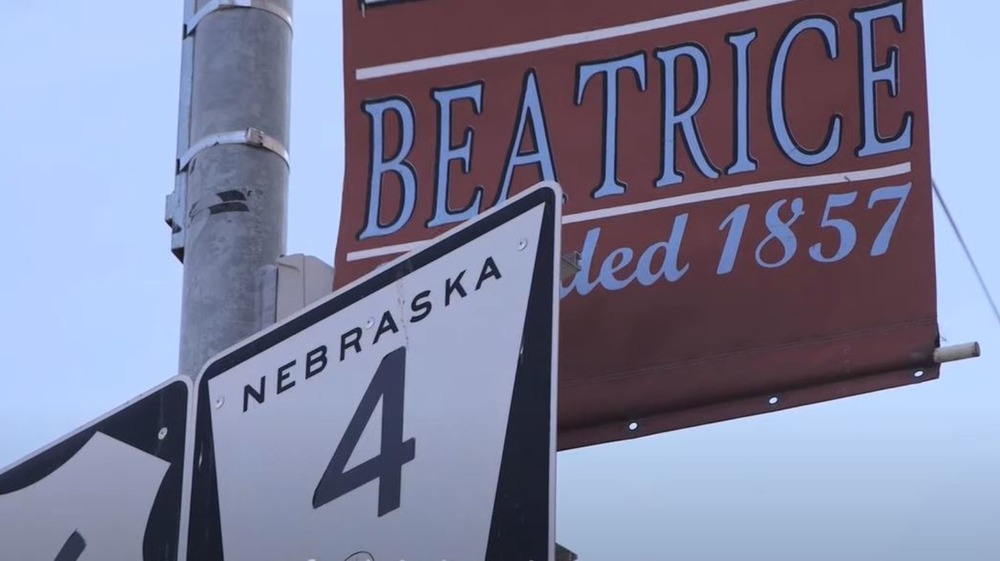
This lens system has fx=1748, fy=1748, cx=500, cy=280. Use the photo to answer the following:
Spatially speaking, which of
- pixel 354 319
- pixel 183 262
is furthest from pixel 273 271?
pixel 354 319

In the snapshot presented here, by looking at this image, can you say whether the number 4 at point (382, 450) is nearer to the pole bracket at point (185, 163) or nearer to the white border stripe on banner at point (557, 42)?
the pole bracket at point (185, 163)

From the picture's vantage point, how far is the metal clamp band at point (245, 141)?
4.83m

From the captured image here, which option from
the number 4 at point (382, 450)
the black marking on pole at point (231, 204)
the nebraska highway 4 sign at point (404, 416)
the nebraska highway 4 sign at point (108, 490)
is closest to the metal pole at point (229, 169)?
the black marking on pole at point (231, 204)

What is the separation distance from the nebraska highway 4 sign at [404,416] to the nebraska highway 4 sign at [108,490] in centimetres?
9

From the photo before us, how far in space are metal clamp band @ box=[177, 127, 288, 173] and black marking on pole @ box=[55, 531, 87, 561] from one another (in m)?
1.16

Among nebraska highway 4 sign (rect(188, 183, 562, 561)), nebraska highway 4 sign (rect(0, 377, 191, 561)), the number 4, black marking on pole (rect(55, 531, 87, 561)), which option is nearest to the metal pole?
nebraska highway 4 sign (rect(0, 377, 191, 561))

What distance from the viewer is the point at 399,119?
5254 mm

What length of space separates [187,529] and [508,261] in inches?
42.5

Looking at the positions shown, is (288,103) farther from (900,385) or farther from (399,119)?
(900,385)

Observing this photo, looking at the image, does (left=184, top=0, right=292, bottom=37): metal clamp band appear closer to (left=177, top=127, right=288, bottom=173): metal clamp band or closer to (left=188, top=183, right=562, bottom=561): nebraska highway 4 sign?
(left=177, top=127, right=288, bottom=173): metal clamp band

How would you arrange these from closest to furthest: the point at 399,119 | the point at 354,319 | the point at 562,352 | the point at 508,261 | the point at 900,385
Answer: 1. the point at 508,261
2. the point at 354,319
3. the point at 900,385
4. the point at 562,352
5. the point at 399,119

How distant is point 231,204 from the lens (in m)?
4.76

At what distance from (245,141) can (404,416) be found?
4.37 ft

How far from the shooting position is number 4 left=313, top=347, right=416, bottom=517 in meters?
3.76
